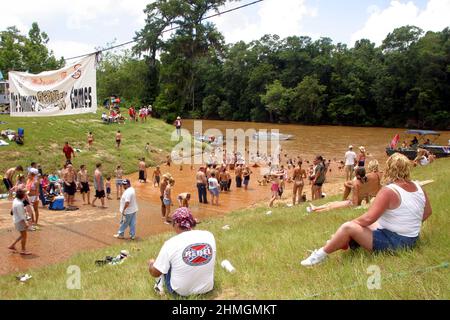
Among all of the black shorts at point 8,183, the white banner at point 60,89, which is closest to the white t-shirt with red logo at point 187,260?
the white banner at point 60,89

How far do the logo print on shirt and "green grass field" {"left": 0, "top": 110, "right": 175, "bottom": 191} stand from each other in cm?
1881

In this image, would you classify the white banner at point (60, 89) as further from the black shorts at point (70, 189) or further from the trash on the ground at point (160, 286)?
the black shorts at point (70, 189)

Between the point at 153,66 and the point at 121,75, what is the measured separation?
7.13 m

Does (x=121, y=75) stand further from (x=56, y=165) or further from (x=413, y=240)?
(x=413, y=240)

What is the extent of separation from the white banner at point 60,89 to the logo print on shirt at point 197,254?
5.50 m

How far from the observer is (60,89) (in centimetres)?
857

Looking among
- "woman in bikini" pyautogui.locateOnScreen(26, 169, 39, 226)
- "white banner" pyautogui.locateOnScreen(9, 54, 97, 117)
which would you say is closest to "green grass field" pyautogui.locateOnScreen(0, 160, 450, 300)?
"white banner" pyautogui.locateOnScreen(9, 54, 97, 117)

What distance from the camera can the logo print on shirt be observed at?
13.6ft

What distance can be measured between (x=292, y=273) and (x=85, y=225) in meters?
9.71

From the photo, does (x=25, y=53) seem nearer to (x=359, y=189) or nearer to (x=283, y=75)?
(x=283, y=75)

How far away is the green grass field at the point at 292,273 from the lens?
399 centimetres

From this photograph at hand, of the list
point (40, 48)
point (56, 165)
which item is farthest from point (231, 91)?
point (56, 165)

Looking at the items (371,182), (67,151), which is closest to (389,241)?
(371,182)

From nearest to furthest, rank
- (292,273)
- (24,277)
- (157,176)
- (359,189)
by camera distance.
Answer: (292,273) → (24,277) → (359,189) → (157,176)
